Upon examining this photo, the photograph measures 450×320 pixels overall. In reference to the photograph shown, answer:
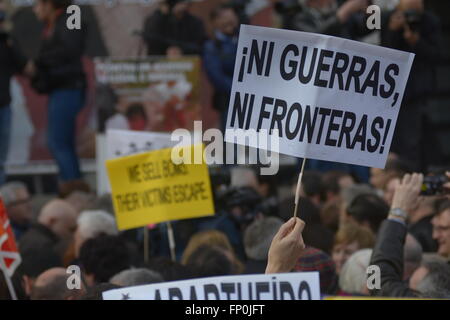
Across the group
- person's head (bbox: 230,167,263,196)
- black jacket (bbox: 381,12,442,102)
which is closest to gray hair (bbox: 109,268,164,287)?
person's head (bbox: 230,167,263,196)

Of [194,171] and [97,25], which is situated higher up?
[97,25]

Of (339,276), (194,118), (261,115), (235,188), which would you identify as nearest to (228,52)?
(194,118)

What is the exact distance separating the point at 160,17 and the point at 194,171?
409 centimetres

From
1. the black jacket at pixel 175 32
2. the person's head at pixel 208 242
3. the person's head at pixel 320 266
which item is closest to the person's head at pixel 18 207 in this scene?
the person's head at pixel 208 242

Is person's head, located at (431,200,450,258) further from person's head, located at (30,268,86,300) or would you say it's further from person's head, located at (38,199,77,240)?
person's head, located at (38,199,77,240)

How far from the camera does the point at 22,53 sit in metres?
10.7

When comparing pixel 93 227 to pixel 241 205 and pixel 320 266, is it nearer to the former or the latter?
pixel 241 205

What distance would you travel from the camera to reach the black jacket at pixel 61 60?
32.7 feet

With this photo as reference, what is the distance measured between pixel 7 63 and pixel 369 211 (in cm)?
455

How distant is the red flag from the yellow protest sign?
131 centimetres

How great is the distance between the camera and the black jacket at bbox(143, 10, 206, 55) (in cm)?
1076
